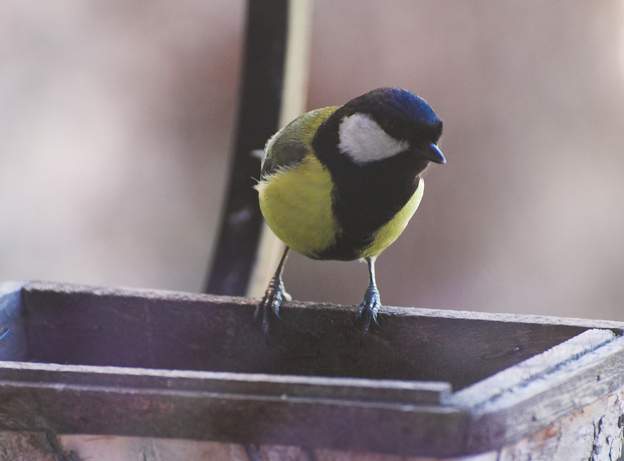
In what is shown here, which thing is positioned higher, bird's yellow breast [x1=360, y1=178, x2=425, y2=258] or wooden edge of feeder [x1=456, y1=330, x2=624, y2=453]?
bird's yellow breast [x1=360, y1=178, x2=425, y2=258]

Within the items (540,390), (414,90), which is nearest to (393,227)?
(540,390)

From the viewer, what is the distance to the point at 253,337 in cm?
154

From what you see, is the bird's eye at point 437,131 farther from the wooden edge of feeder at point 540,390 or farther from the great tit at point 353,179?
the wooden edge of feeder at point 540,390

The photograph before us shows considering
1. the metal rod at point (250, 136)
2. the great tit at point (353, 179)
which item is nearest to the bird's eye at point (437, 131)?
the great tit at point (353, 179)

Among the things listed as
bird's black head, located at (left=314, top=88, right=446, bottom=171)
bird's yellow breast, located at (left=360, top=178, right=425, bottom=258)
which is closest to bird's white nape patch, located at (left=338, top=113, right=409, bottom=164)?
bird's black head, located at (left=314, top=88, right=446, bottom=171)

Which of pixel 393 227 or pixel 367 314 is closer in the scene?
pixel 367 314

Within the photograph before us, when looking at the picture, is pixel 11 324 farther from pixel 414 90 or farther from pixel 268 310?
pixel 414 90

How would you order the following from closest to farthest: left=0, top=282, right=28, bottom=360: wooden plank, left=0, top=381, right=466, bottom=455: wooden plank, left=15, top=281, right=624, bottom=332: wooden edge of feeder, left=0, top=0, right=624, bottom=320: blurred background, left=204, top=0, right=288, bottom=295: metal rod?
left=0, top=381, right=466, bottom=455: wooden plank
left=15, top=281, right=624, bottom=332: wooden edge of feeder
left=0, top=282, right=28, bottom=360: wooden plank
left=204, top=0, right=288, bottom=295: metal rod
left=0, top=0, right=624, bottom=320: blurred background

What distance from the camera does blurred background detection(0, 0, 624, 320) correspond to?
3.34 m

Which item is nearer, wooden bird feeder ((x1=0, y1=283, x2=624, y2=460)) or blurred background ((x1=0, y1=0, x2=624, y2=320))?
wooden bird feeder ((x1=0, y1=283, x2=624, y2=460))

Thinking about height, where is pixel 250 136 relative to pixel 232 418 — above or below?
above

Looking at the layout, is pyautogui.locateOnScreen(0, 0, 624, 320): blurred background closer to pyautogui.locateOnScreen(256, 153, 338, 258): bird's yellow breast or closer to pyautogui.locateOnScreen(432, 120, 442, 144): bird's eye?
pyautogui.locateOnScreen(256, 153, 338, 258): bird's yellow breast

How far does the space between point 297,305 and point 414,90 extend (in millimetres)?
1867

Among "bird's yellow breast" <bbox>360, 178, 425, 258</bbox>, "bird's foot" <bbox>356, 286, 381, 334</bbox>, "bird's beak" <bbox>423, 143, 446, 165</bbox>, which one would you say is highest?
"bird's beak" <bbox>423, 143, 446, 165</bbox>
